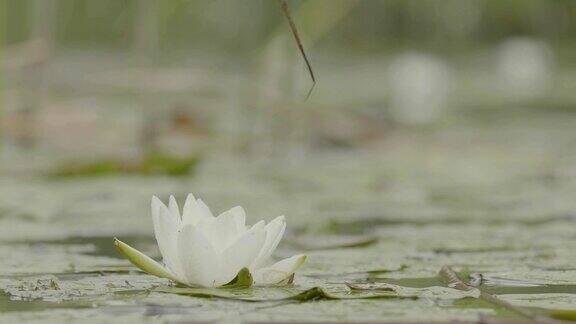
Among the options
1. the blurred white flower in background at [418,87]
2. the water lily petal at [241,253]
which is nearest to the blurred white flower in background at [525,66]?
the blurred white flower in background at [418,87]

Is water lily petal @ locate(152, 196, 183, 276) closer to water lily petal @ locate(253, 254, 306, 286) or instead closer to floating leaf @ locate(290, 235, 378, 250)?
water lily petal @ locate(253, 254, 306, 286)

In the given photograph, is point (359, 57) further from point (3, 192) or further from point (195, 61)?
point (3, 192)

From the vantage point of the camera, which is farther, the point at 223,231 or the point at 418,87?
the point at 418,87

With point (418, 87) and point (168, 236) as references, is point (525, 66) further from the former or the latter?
point (168, 236)

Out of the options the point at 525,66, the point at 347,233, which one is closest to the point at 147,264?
the point at 347,233

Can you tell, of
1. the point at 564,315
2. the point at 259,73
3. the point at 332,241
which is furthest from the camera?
the point at 259,73

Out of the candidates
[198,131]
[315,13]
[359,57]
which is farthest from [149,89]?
[359,57]

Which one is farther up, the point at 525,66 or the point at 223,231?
the point at 525,66

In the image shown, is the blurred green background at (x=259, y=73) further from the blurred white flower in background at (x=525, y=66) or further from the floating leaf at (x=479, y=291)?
the floating leaf at (x=479, y=291)

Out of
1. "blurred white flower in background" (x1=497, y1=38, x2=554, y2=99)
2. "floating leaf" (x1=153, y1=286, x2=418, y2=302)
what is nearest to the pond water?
"floating leaf" (x1=153, y1=286, x2=418, y2=302)
